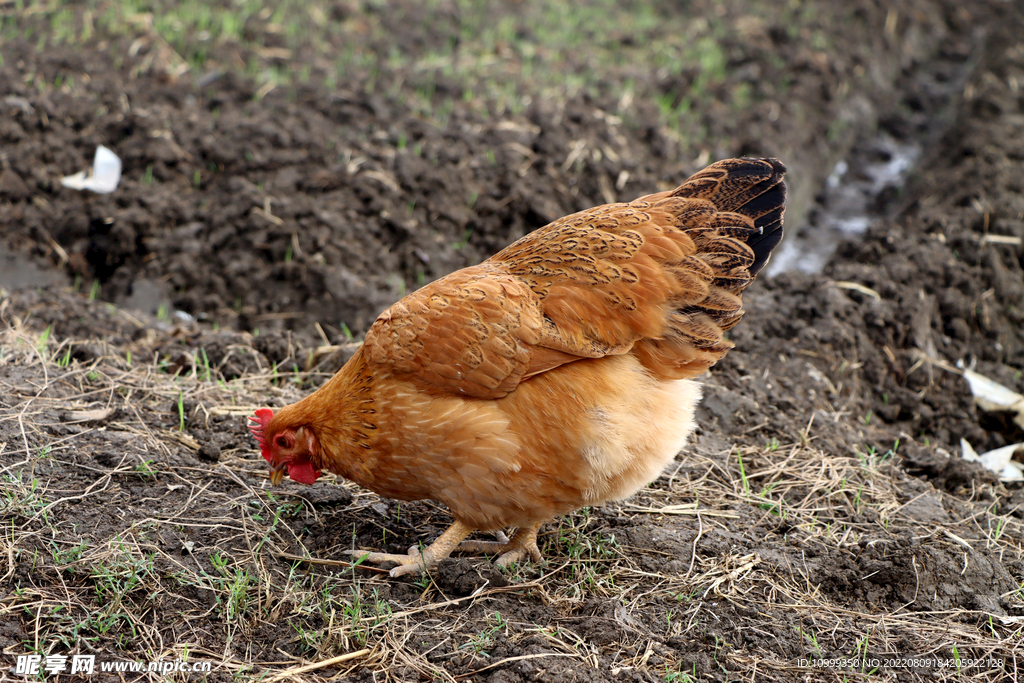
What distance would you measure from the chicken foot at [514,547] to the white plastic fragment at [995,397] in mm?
3013

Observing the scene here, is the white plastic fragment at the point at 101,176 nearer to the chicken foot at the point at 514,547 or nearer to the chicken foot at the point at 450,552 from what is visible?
the chicken foot at the point at 450,552

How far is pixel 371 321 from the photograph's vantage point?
4.84 metres

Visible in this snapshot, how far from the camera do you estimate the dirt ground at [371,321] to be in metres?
2.74

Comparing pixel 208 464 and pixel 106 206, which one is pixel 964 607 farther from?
pixel 106 206

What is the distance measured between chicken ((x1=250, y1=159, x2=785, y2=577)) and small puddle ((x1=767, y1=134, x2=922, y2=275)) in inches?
152

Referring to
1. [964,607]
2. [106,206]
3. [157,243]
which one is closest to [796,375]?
[964,607]

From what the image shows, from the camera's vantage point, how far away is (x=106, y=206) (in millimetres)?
5262

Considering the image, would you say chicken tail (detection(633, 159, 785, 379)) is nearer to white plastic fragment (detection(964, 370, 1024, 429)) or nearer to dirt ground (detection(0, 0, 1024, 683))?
dirt ground (detection(0, 0, 1024, 683))

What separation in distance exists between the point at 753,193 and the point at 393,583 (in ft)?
7.06

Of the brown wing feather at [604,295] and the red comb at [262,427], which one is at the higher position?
the brown wing feather at [604,295]

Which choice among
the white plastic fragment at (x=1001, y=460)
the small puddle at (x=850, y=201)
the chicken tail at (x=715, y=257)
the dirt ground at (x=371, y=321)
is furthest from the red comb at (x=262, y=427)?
the small puddle at (x=850, y=201)

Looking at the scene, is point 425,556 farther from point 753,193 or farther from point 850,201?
point 850,201

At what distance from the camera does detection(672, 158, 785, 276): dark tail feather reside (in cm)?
318

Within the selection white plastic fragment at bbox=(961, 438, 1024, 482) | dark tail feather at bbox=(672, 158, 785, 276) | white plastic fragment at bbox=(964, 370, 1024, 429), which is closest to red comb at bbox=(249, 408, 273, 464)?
dark tail feather at bbox=(672, 158, 785, 276)
